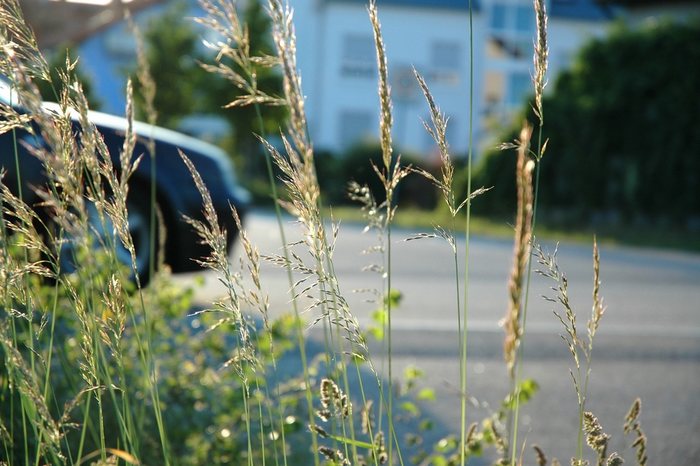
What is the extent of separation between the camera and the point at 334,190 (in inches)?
993

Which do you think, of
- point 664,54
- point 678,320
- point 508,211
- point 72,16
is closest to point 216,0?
point 678,320

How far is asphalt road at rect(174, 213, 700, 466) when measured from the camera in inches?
159

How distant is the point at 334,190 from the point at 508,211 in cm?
766

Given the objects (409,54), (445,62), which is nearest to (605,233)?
(445,62)

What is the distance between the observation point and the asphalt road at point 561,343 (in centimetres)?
404

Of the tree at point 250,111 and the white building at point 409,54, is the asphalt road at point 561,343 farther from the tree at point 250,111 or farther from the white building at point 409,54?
the white building at point 409,54

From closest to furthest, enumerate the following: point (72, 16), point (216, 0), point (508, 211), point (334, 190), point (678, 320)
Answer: point (216, 0), point (678, 320), point (72, 16), point (508, 211), point (334, 190)

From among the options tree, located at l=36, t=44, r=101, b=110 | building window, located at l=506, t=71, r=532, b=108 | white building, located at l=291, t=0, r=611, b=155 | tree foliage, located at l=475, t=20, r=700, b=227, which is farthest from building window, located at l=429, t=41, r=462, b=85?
tree, located at l=36, t=44, r=101, b=110

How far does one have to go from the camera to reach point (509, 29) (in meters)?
37.2

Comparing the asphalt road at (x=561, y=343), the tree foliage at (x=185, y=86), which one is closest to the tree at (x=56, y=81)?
the asphalt road at (x=561, y=343)

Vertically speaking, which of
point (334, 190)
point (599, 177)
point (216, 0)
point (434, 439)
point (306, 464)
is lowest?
point (334, 190)

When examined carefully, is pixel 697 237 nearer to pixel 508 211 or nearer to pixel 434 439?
pixel 508 211

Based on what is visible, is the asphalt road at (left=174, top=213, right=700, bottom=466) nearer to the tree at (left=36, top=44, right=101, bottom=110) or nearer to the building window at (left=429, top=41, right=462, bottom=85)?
the tree at (left=36, top=44, right=101, bottom=110)

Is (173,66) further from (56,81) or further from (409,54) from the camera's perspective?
(56,81)
